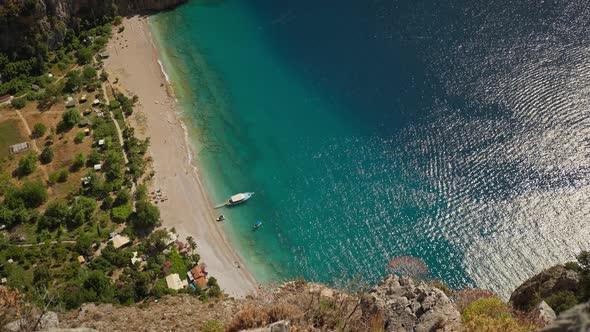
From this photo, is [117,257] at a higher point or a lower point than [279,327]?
lower

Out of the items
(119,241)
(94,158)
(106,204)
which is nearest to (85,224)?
(106,204)

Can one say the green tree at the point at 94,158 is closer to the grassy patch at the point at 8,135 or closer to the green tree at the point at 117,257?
the grassy patch at the point at 8,135

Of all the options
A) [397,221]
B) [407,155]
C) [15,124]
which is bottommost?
[397,221]

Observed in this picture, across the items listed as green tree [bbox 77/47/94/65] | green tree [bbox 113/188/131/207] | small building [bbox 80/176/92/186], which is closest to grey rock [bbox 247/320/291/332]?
green tree [bbox 113/188/131/207]

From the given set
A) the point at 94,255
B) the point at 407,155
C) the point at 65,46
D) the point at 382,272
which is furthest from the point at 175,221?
the point at 65,46

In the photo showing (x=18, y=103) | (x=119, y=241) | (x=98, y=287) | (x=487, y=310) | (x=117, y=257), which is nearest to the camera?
(x=487, y=310)

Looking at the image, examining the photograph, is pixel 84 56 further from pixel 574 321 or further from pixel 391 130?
pixel 574 321

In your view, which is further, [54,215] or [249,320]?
[54,215]

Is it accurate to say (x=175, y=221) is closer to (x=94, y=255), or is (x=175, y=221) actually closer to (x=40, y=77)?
(x=94, y=255)
